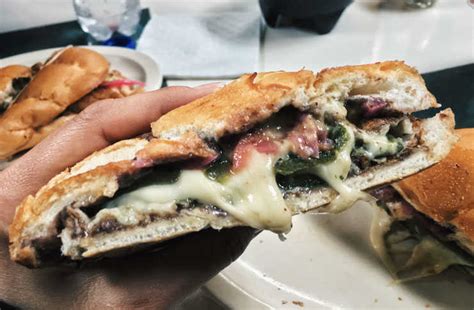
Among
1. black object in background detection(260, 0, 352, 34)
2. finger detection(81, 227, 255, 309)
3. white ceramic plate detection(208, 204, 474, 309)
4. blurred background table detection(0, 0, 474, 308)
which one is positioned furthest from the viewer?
black object in background detection(260, 0, 352, 34)

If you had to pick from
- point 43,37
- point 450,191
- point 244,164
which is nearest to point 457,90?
point 450,191

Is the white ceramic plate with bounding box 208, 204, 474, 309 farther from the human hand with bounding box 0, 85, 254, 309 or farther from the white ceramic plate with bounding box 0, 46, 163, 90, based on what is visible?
the white ceramic plate with bounding box 0, 46, 163, 90

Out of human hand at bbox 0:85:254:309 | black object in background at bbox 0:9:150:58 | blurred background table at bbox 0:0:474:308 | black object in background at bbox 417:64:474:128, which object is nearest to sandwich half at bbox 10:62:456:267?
human hand at bbox 0:85:254:309

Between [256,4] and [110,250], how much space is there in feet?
11.8

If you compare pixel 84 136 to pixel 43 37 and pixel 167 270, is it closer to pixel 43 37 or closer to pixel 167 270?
pixel 167 270

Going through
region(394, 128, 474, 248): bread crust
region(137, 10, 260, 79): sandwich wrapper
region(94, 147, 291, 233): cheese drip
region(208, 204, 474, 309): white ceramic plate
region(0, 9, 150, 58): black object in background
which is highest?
region(94, 147, 291, 233): cheese drip

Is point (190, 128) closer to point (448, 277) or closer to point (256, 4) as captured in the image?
point (448, 277)

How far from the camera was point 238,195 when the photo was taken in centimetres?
156

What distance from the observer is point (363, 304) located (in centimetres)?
218

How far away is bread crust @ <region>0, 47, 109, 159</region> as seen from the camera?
316 centimetres

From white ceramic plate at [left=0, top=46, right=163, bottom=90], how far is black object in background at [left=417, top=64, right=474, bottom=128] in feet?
5.99

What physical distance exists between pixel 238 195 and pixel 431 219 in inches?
46.5

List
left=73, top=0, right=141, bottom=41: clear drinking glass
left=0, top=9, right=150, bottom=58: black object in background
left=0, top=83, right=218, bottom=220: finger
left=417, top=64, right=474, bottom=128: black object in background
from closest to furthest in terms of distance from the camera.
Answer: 1. left=0, top=83, right=218, bottom=220: finger
2. left=417, top=64, right=474, bottom=128: black object in background
3. left=73, top=0, right=141, bottom=41: clear drinking glass
4. left=0, top=9, right=150, bottom=58: black object in background

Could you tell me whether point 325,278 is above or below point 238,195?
below
